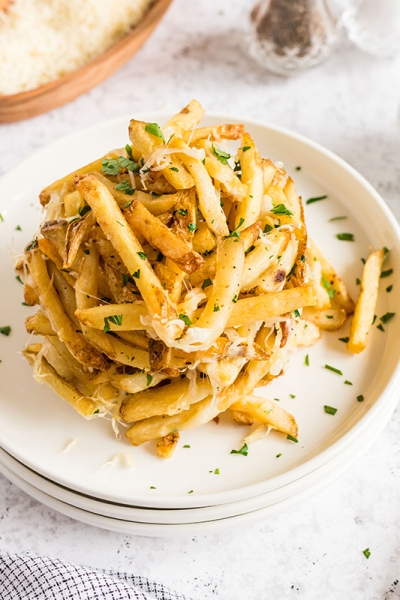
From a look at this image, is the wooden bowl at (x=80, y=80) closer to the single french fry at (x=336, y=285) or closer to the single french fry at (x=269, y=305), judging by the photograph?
the single french fry at (x=336, y=285)

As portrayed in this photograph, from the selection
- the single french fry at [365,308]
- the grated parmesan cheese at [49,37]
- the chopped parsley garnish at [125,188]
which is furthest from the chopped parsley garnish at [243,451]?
the grated parmesan cheese at [49,37]

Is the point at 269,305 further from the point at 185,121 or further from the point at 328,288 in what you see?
the point at 185,121

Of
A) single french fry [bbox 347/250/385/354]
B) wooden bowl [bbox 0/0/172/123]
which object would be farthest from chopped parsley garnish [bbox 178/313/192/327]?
wooden bowl [bbox 0/0/172/123]

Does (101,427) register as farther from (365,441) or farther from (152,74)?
(152,74)

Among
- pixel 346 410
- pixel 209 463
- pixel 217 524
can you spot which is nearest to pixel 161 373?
pixel 209 463

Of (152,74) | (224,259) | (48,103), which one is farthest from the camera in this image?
(152,74)

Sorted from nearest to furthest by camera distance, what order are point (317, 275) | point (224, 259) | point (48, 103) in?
1. point (224, 259)
2. point (317, 275)
3. point (48, 103)
